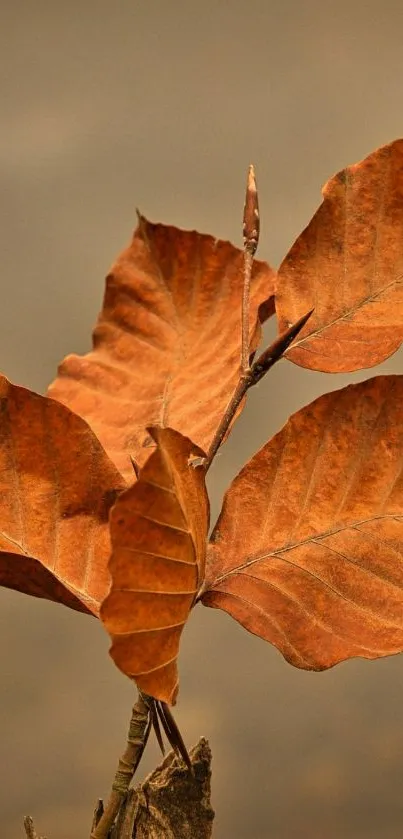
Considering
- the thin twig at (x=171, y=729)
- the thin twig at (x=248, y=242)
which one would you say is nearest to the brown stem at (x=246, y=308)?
the thin twig at (x=248, y=242)

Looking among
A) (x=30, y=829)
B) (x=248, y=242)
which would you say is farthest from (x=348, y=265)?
(x=30, y=829)

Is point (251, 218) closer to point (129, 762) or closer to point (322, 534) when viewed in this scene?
point (322, 534)

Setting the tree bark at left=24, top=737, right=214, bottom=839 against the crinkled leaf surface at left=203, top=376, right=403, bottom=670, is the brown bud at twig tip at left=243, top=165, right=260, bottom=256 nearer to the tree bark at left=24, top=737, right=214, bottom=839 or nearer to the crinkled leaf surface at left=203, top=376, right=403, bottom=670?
the crinkled leaf surface at left=203, top=376, right=403, bottom=670

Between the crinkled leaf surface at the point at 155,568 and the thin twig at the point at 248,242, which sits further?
the thin twig at the point at 248,242


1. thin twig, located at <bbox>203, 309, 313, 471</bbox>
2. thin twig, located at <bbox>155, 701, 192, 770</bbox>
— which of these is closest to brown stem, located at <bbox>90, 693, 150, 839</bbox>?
thin twig, located at <bbox>155, 701, 192, 770</bbox>

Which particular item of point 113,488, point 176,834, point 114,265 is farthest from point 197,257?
point 176,834

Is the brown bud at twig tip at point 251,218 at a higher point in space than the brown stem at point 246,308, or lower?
higher

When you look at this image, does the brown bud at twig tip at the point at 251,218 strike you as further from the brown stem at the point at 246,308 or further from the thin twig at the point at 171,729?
the thin twig at the point at 171,729
